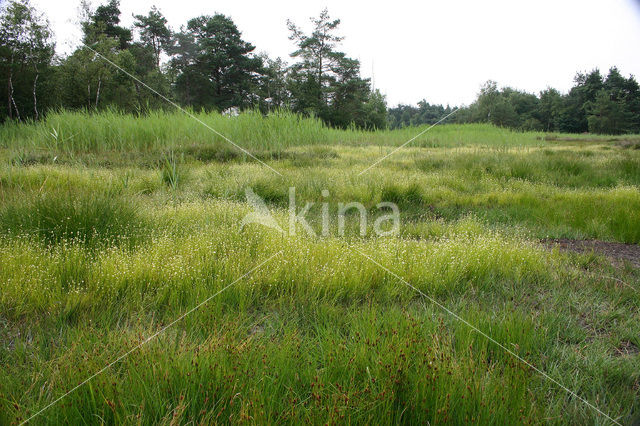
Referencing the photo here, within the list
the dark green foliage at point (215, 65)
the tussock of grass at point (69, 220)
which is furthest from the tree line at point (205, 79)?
the tussock of grass at point (69, 220)

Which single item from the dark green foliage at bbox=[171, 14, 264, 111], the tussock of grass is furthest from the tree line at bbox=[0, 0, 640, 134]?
the tussock of grass

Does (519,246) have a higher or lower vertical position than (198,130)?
lower

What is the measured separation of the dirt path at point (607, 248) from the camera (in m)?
4.18

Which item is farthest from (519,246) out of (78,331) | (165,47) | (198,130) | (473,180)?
(198,130)

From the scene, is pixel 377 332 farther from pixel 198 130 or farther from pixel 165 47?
pixel 198 130

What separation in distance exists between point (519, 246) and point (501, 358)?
250 centimetres

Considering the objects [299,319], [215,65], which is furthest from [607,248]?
[215,65]

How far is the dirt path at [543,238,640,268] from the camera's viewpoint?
4.18 metres

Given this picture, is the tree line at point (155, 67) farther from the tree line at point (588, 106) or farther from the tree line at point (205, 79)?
the tree line at point (588, 106)

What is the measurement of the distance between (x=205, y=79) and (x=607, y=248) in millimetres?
9452

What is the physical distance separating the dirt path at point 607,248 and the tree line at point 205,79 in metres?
2.11

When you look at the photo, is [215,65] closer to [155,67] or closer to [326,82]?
[155,67]

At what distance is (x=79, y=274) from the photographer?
9.93 feet

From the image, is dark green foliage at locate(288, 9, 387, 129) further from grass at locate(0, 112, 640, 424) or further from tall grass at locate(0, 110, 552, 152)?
grass at locate(0, 112, 640, 424)
